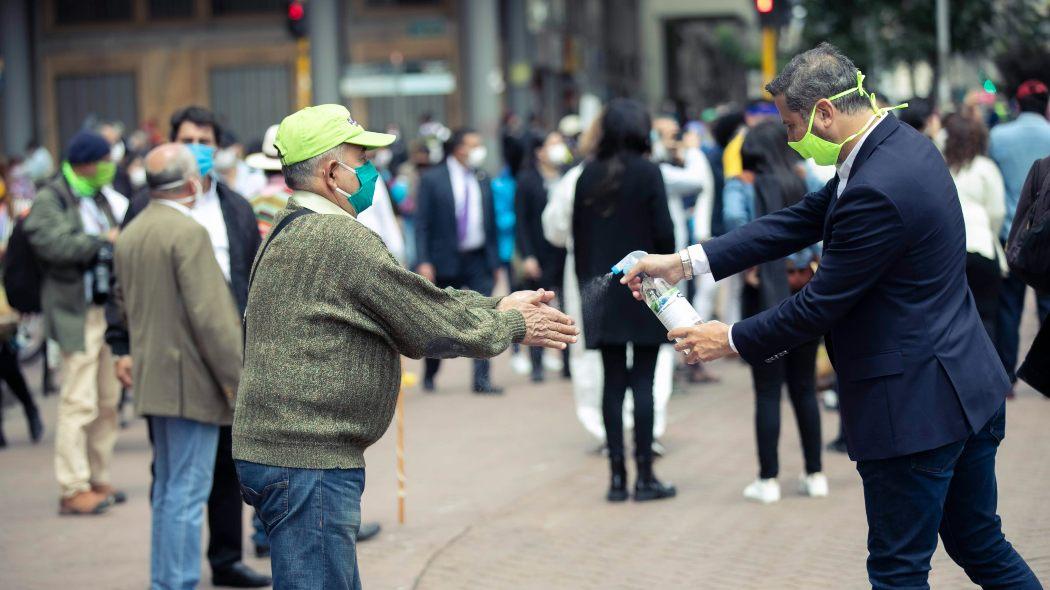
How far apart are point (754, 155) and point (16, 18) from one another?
2660cm

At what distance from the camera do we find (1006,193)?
9.55 meters

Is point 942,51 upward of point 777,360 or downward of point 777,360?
upward

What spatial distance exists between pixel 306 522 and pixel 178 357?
6.79ft

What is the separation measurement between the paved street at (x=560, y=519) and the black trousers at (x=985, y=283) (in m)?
0.83

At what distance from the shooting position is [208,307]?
574 centimetres

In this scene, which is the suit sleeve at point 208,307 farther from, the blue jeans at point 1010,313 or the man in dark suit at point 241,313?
the blue jeans at point 1010,313

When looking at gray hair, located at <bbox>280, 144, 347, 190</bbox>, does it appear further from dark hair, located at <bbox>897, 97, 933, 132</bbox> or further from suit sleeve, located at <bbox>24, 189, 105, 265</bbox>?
dark hair, located at <bbox>897, 97, 933, 132</bbox>

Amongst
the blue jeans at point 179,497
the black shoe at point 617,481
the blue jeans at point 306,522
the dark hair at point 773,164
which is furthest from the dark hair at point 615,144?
the blue jeans at point 306,522

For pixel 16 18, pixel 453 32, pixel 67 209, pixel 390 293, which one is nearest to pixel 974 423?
pixel 390 293

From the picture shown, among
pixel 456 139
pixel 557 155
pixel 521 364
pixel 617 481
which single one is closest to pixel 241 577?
pixel 617 481

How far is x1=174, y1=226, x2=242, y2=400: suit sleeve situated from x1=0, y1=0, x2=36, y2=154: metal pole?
2650cm

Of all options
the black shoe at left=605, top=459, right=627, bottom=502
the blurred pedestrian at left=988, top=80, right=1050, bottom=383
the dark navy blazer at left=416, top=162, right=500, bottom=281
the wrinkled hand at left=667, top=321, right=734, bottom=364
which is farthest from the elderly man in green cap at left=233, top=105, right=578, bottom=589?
the dark navy blazer at left=416, top=162, right=500, bottom=281

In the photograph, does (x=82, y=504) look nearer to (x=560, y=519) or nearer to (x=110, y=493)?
(x=110, y=493)

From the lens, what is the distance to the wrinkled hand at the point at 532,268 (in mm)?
11656
